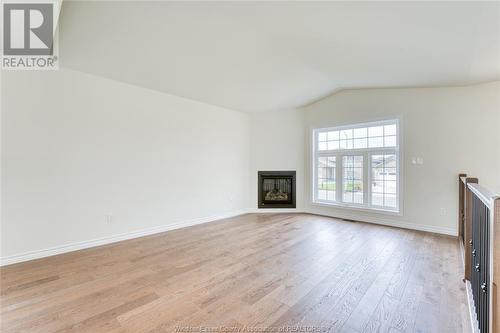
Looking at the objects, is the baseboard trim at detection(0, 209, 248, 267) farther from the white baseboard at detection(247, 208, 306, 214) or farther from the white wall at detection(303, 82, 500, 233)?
the white wall at detection(303, 82, 500, 233)

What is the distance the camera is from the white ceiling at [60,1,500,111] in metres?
2.12

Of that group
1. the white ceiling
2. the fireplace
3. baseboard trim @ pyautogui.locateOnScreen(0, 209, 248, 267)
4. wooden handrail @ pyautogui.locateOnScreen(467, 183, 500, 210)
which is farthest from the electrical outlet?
wooden handrail @ pyautogui.locateOnScreen(467, 183, 500, 210)

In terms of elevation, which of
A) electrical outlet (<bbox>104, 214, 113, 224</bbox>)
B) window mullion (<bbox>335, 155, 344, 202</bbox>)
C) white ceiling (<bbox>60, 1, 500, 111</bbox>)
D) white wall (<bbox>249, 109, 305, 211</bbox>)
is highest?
white ceiling (<bbox>60, 1, 500, 111</bbox>)

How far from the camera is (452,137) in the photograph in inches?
149

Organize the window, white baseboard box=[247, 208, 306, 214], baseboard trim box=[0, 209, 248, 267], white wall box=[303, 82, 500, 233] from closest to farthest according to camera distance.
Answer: baseboard trim box=[0, 209, 248, 267], white wall box=[303, 82, 500, 233], the window, white baseboard box=[247, 208, 306, 214]

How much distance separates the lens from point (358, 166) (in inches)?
190

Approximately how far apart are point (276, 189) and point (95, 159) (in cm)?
390

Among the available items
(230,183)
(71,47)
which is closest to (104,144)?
(71,47)

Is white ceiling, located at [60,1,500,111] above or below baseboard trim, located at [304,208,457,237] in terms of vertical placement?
above

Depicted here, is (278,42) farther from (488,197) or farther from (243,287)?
(243,287)

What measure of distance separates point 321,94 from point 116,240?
4697 millimetres

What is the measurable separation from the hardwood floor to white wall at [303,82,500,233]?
2.20 feet

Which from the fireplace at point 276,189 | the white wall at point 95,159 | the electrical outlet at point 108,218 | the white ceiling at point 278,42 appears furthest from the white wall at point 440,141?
the electrical outlet at point 108,218

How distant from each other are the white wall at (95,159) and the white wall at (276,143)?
1.13 metres
